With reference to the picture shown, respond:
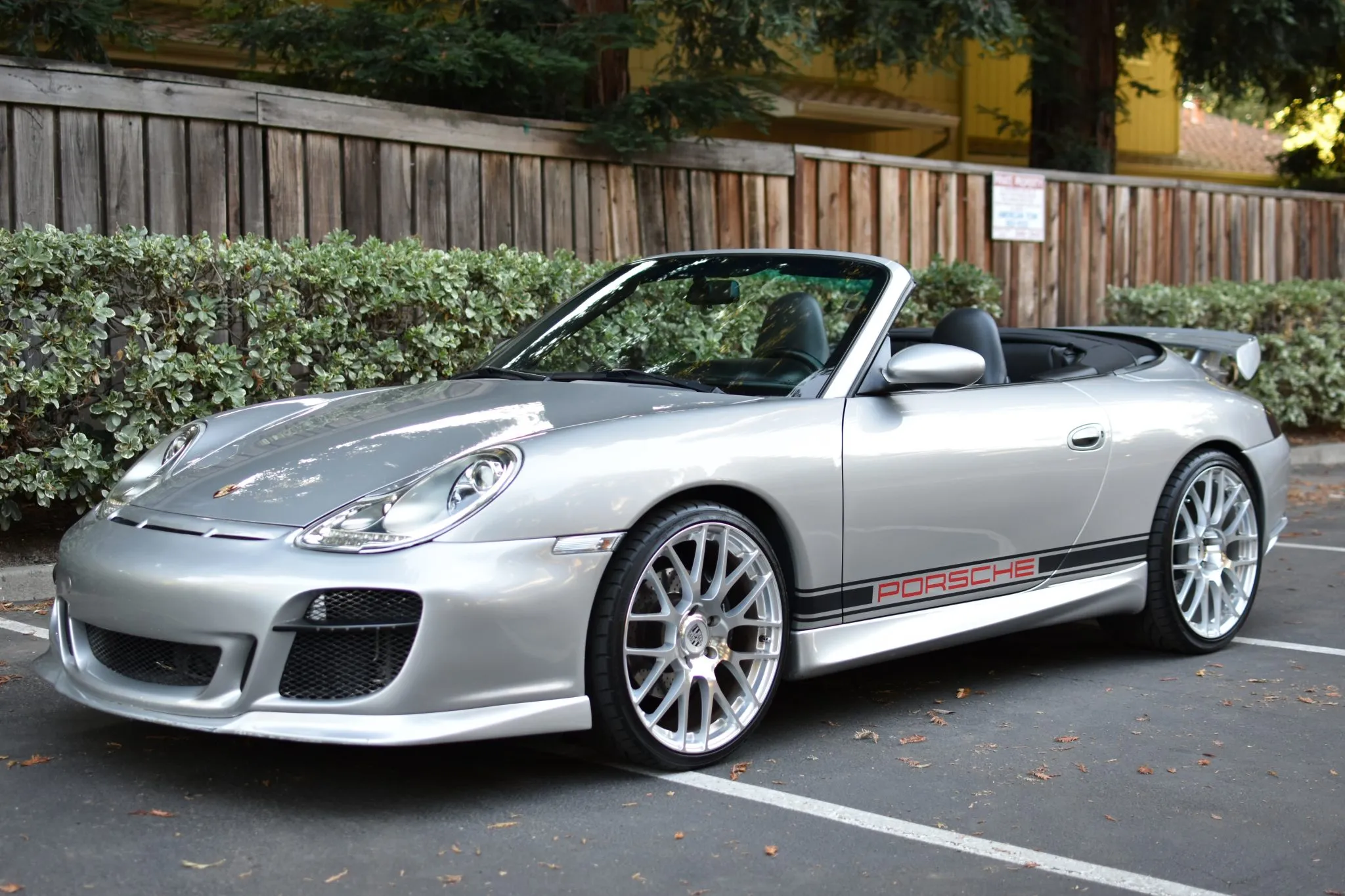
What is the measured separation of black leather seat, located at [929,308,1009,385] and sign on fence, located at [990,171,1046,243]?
6776 millimetres

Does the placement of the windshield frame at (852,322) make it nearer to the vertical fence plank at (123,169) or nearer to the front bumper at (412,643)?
the front bumper at (412,643)

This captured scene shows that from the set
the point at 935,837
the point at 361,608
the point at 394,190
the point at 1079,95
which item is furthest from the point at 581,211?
the point at 1079,95

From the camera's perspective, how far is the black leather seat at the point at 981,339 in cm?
552

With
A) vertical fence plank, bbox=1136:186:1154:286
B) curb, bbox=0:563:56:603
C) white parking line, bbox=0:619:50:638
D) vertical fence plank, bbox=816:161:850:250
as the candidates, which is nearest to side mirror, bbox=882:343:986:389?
white parking line, bbox=0:619:50:638

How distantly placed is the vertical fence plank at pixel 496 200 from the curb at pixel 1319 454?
683 cm

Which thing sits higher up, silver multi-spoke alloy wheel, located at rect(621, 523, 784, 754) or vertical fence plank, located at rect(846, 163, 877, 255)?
vertical fence plank, located at rect(846, 163, 877, 255)

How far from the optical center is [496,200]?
357 inches

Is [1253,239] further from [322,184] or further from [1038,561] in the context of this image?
[1038,561]

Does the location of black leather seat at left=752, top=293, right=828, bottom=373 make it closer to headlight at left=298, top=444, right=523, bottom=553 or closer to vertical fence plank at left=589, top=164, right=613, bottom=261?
headlight at left=298, top=444, right=523, bottom=553

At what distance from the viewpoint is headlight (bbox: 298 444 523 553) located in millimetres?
3717

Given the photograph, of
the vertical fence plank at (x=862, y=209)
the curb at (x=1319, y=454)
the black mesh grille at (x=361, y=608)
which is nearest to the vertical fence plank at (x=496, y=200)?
the vertical fence plank at (x=862, y=209)

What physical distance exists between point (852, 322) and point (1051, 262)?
27.1 feet

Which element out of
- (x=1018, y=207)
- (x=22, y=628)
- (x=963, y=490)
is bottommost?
(x=22, y=628)

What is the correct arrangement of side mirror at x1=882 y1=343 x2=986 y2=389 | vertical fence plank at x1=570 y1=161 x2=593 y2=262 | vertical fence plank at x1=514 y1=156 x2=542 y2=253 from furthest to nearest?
vertical fence plank at x1=570 y1=161 x2=593 y2=262
vertical fence plank at x1=514 y1=156 x2=542 y2=253
side mirror at x1=882 y1=343 x2=986 y2=389
